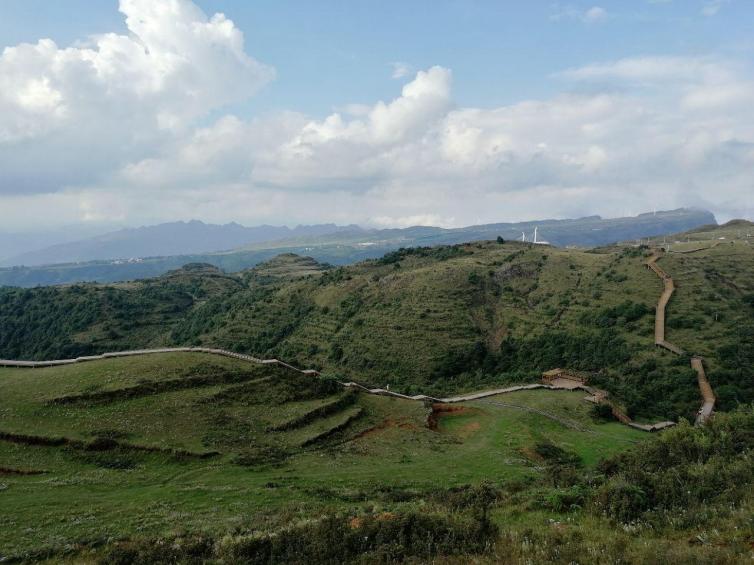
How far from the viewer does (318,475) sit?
25969 millimetres

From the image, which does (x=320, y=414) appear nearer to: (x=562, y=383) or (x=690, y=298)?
(x=562, y=383)

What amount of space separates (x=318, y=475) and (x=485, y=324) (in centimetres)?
6582

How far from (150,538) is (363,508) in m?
7.54

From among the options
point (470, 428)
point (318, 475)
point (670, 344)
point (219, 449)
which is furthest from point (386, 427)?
point (670, 344)

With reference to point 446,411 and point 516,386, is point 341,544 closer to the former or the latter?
point 446,411

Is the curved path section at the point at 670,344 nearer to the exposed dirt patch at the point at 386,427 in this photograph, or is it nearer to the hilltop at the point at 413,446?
the hilltop at the point at 413,446

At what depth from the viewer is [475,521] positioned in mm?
14023

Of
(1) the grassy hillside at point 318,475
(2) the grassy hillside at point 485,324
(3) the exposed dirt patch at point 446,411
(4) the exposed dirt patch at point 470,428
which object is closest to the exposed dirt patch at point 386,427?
(1) the grassy hillside at point 318,475

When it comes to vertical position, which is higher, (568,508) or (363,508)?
(568,508)

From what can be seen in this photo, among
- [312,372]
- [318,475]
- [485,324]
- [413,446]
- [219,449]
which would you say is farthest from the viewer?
[485,324]

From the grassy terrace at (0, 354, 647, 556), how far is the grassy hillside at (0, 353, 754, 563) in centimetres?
14

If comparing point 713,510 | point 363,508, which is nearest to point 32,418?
point 363,508

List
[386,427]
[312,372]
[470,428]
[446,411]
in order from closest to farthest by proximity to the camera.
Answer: [386,427] → [470,428] → [312,372] → [446,411]

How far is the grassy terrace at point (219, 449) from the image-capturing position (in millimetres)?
19203
